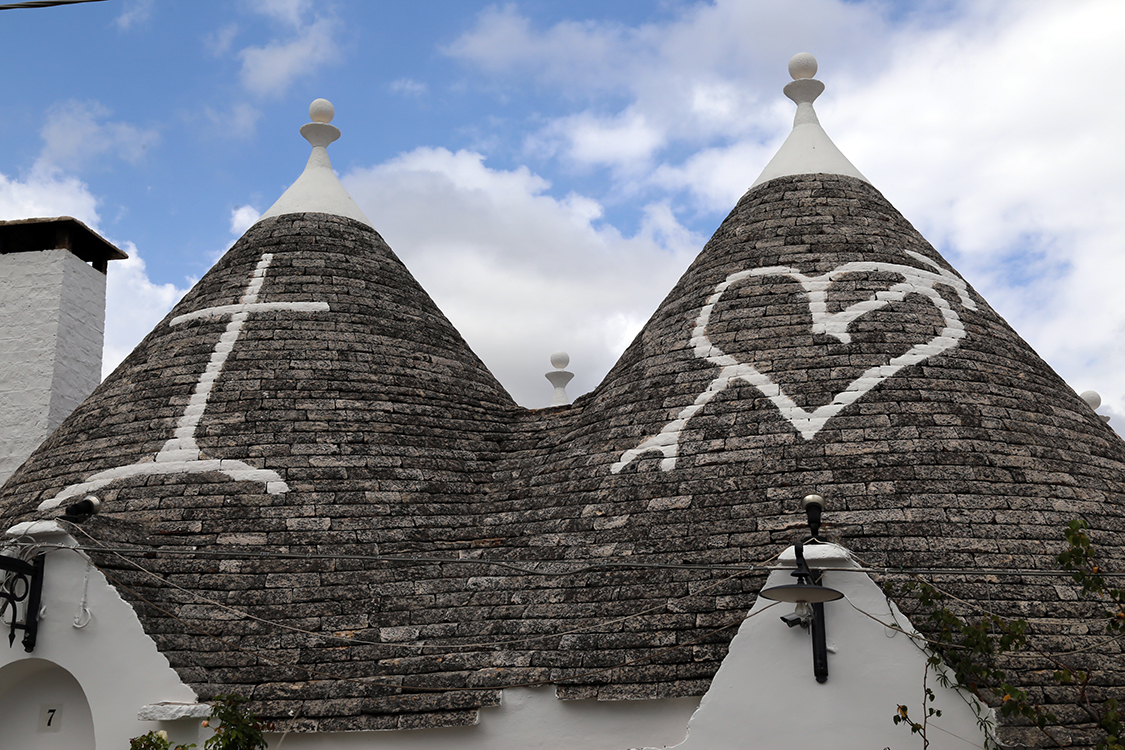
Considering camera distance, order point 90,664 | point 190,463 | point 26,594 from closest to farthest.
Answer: point 90,664 → point 26,594 → point 190,463

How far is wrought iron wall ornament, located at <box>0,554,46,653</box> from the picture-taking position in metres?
7.54

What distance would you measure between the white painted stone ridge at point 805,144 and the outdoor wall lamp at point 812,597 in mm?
4944

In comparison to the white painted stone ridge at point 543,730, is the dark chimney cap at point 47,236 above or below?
above

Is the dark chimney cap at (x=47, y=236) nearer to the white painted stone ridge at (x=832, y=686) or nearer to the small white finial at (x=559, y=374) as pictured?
the small white finial at (x=559, y=374)

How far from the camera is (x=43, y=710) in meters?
7.94

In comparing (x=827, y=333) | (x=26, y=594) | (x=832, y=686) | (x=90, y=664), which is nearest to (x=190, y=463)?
(x=26, y=594)

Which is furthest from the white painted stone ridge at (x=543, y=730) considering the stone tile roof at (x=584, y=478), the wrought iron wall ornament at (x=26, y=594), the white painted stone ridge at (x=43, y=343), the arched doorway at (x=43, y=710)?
the white painted stone ridge at (x=43, y=343)

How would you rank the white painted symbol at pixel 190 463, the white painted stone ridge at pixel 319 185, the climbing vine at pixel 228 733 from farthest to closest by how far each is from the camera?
1. the white painted stone ridge at pixel 319 185
2. the white painted symbol at pixel 190 463
3. the climbing vine at pixel 228 733

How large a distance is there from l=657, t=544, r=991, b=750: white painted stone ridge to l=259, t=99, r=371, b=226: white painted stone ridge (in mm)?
7342

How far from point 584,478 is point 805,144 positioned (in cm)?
445

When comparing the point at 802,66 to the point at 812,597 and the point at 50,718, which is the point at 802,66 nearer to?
the point at 812,597

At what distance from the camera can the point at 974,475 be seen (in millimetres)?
7461

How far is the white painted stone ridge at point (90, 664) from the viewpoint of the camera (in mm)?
7336

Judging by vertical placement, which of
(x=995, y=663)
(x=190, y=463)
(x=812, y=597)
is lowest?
(x=995, y=663)
